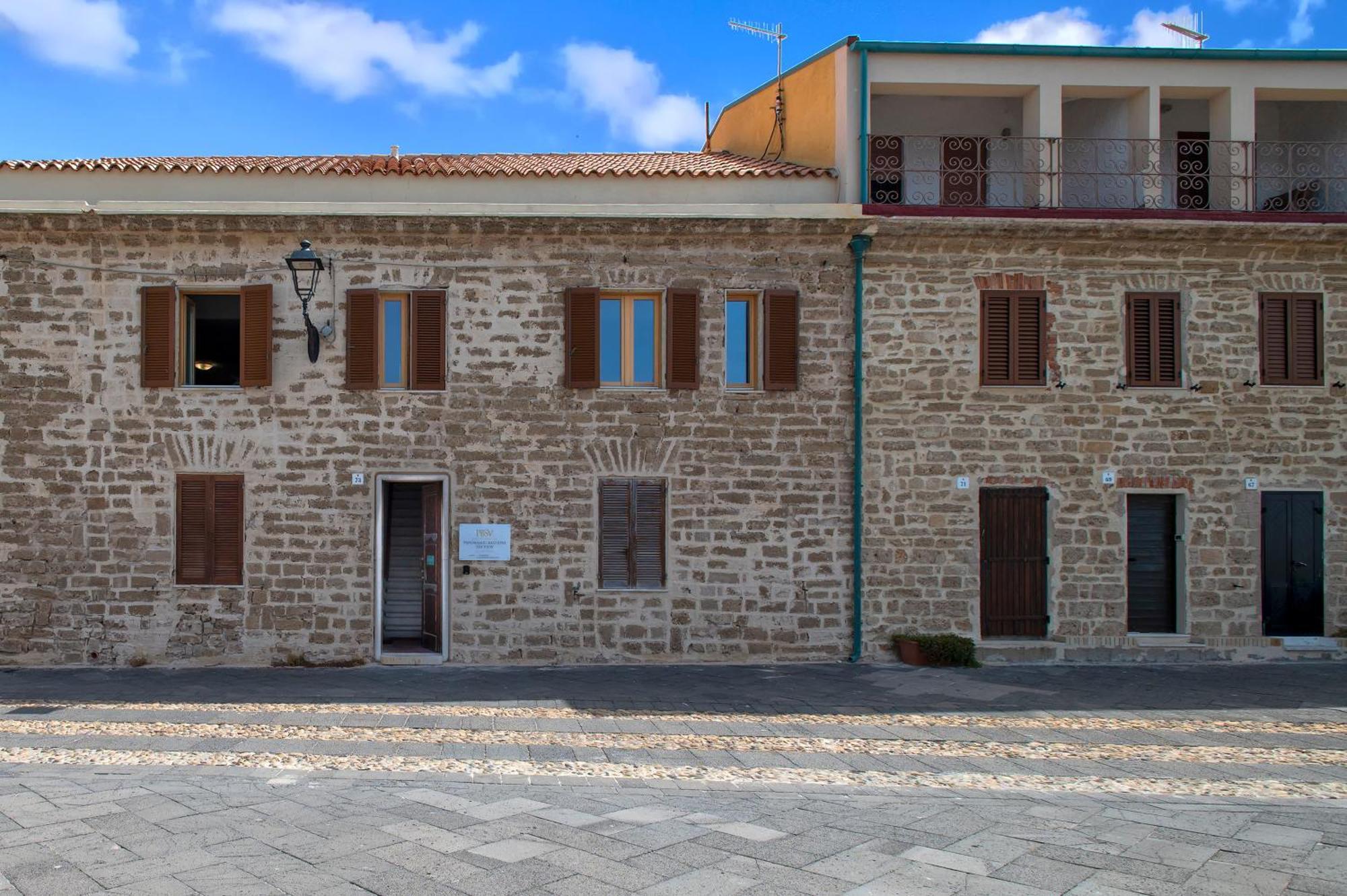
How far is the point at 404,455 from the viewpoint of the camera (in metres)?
13.2

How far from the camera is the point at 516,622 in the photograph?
13109mm

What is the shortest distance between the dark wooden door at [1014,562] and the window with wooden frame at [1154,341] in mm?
1964

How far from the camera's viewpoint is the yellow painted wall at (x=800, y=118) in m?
14.0

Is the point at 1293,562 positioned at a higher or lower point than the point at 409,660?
higher

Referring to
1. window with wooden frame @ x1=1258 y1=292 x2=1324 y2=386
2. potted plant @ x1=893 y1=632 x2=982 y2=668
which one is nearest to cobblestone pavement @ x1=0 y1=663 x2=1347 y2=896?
potted plant @ x1=893 y1=632 x2=982 y2=668

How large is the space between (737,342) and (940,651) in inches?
174

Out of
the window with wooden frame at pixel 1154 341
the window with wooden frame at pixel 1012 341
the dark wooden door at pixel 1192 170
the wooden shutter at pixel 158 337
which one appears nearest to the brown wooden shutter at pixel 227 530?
the wooden shutter at pixel 158 337

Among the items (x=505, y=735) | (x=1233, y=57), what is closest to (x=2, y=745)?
(x=505, y=735)

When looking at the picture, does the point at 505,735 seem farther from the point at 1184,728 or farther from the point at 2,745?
the point at 1184,728

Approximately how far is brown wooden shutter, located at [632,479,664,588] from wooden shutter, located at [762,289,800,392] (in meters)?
1.86

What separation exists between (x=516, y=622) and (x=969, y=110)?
9320 mm

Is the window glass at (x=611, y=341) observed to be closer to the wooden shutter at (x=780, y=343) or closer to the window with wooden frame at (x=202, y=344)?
the wooden shutter at (x=780, y=343)

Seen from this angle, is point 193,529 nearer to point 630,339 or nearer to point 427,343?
point 427,343

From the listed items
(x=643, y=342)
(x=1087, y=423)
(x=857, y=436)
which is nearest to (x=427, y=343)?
(x=643, y=342)
